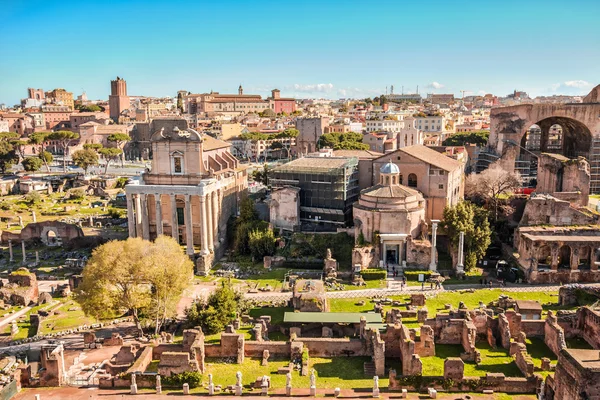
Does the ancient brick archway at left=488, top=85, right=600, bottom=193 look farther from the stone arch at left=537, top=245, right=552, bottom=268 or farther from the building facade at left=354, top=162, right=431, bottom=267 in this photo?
the building facade at left=354, top=162, right=431, bottom=267

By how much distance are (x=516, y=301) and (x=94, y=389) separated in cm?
2351

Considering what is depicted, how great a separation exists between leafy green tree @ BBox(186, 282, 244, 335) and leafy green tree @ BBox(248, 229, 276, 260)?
11.0m

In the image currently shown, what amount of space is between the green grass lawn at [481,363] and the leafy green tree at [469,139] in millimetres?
59038

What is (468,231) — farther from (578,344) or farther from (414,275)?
(578,344)

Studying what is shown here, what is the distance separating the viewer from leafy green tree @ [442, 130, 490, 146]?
81750 mm

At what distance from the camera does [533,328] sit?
28.1 meters

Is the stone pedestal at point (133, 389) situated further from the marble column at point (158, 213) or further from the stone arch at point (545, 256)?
the stone arch at point (545, 256)

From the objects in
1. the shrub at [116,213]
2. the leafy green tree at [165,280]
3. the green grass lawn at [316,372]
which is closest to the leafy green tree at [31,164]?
the shrub at [116,213]

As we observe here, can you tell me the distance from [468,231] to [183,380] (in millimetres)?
23315

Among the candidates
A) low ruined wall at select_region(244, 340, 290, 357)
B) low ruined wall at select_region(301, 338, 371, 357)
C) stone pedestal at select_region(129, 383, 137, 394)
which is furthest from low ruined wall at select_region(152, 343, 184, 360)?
low ruined wall at select_region(301, 338, 371, 357)

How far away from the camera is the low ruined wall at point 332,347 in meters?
26.9

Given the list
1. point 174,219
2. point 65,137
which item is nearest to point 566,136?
point 174,219

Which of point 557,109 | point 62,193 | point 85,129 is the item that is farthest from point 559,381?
point 85,129

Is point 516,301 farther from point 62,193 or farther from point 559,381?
point 62,193
